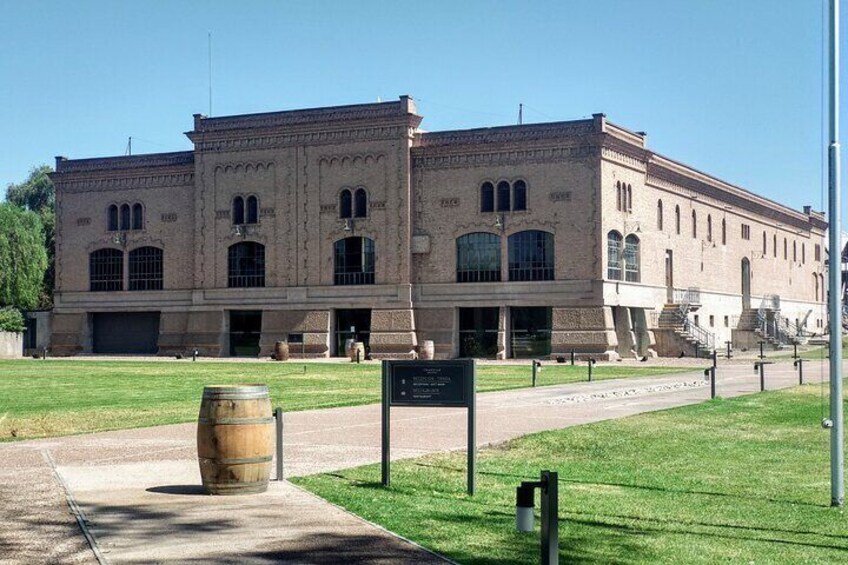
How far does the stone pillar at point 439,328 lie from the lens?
64.6 metres

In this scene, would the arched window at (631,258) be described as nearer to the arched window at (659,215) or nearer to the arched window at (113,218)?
the arched window at (659,215)

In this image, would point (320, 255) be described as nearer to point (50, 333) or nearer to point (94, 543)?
point (50, 333)

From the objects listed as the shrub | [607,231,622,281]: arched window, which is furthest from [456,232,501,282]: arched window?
the shrub

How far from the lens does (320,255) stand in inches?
2675

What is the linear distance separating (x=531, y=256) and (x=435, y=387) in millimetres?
50673

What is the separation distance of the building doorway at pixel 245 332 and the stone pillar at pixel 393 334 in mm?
8391

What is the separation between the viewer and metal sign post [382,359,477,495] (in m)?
12.9

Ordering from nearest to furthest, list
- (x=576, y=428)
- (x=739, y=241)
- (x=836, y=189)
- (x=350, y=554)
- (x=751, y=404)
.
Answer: (x=350, y=554) < (x=836, y=189) < (x=576, y=428) < (x=751, y=404) < (x=739, y=241)

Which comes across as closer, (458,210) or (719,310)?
(458,210)

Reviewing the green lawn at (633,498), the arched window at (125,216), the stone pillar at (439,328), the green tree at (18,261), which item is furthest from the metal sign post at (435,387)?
the green tree at (18,261)

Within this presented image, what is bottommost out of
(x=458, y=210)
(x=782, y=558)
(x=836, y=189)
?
(x=782, y=558)

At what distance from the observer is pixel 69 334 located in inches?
2970

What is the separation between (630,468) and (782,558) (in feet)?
18.8

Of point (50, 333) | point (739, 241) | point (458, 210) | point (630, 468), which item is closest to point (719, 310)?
point (739, 241)
